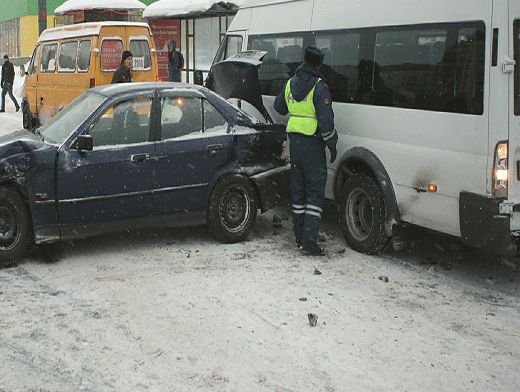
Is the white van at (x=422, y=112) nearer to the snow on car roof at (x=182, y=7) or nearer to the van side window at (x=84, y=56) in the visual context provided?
the van side window at (x=84, y=56)

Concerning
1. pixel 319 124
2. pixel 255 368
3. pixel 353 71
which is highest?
pixel 353 71

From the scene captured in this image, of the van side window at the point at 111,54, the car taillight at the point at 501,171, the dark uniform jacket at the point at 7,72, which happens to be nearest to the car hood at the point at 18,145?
the car taillight at the point at 501,171

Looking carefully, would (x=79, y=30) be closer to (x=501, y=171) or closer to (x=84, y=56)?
(x=84, y=56)

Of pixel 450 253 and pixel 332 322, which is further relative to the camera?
pixel 450 253

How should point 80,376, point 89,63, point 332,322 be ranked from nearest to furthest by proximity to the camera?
point 80,376 → point 332,322 → point 89,63

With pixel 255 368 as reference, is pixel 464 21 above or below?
above

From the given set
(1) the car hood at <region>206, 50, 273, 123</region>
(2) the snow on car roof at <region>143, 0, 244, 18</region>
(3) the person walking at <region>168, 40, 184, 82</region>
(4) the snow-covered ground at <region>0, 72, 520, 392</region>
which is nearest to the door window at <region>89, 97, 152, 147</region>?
(4) the snow-covered ground at <region>0, 72, 520, 392</region>

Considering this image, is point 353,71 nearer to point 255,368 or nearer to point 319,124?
point 319,124

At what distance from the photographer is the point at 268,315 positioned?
5.63m

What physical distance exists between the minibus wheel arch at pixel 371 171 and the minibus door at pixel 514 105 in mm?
1220

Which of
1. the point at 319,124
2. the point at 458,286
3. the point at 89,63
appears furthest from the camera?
the point at 89,63

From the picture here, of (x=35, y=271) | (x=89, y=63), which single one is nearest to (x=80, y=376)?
(x=35, y=271)

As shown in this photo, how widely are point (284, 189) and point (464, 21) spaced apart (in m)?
2.77

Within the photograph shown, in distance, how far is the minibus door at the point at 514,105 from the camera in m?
5.81
